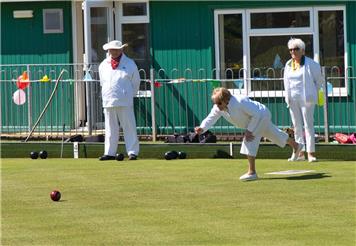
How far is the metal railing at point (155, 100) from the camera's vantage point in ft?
65.9

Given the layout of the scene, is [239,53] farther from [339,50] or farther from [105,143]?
[105,143]

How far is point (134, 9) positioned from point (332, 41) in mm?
3987

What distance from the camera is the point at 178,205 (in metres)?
11.9

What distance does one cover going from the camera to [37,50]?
22109mm

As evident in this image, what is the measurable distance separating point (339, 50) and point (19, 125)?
633 cm

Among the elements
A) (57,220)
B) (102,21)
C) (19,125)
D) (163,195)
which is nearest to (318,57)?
(102,21)

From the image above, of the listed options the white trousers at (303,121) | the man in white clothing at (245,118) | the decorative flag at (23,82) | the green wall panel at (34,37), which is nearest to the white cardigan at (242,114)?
the man in white clothing at (245,118)

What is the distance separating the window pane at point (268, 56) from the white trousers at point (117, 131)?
13.1 ft

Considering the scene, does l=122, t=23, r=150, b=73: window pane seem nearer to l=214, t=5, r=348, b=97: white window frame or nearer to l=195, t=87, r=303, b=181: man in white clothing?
l=214, t=5, r=348, b=97: white window frame

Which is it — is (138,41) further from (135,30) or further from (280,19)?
(280,19)

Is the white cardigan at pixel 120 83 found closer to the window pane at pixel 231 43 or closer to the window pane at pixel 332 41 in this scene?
the window pane at pixel 231 43

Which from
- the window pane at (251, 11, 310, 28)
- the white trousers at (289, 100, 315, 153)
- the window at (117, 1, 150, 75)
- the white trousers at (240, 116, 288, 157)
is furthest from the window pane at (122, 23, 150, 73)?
the white trousers at (240, 116, 288, 157)

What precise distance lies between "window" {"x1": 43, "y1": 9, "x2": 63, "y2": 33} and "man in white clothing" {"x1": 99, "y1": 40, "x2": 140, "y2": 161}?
492 centimetres

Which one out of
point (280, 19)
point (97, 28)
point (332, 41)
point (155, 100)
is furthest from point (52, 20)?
point (332, 41)
